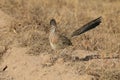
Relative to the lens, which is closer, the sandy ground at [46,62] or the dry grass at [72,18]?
the sandy ground at [46,62]

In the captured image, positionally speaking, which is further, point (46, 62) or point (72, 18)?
point (72, 18)

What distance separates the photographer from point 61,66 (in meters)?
7.31

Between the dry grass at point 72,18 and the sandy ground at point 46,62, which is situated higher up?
the dry grass at point 72,18

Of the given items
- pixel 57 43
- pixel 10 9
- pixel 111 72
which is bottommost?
pixel 111 72

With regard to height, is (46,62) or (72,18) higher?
(72,18)

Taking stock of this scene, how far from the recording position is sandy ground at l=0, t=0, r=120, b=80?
272 inches

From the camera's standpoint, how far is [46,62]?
759cm

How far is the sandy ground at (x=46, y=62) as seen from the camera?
22.7 ft

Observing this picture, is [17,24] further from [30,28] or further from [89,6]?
[89,6]

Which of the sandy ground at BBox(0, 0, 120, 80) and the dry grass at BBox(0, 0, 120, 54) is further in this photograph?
the dry grass at BBox(0, 0, 120, 54)

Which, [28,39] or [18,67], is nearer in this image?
[18,67]

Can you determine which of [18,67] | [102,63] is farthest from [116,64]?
[18,67]

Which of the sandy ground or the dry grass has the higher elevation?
the dry grass

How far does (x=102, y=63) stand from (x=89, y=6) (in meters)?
6.40
